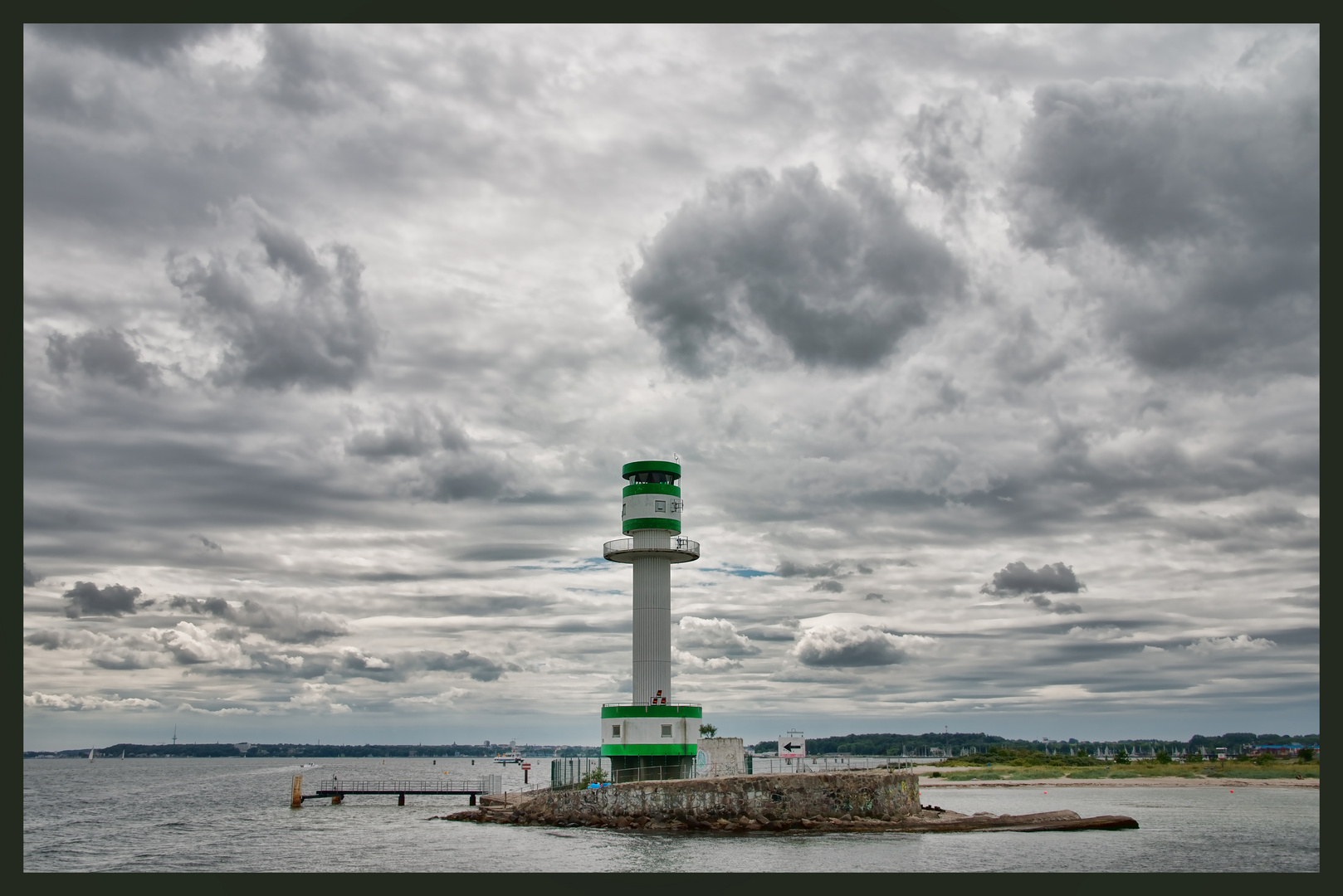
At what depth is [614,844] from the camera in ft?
138

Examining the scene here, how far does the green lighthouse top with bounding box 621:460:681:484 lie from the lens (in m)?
52.1

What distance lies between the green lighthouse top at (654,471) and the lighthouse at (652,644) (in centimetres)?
4

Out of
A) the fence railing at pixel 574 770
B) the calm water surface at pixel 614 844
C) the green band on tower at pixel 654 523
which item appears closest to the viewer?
the calm water surface at pixel 614 844

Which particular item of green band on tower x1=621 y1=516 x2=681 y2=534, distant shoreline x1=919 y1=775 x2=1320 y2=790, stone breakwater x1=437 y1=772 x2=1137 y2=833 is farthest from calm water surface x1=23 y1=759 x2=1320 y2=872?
distant shoreline x1=919 y1=775 x2=1320 y2=790

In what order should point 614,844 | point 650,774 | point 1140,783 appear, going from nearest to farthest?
1. point 614,844
2. point 650,774
3. point 1140,783

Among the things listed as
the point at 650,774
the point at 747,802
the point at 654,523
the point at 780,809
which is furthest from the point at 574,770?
the point at 654,523

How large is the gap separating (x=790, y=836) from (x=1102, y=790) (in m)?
61.3

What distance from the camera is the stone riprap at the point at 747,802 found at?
151 feet

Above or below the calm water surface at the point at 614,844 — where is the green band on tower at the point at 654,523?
above

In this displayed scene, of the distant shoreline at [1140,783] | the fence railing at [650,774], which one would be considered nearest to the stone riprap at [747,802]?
the fence railing at [650,774]

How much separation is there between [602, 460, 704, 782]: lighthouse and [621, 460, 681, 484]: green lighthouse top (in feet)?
0.14

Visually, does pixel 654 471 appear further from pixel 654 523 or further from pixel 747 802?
pixel 747 802

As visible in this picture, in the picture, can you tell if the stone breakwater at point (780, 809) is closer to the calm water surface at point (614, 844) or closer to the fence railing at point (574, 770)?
the calm water surface at point (614, 844)

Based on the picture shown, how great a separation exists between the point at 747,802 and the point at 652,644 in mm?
9056
